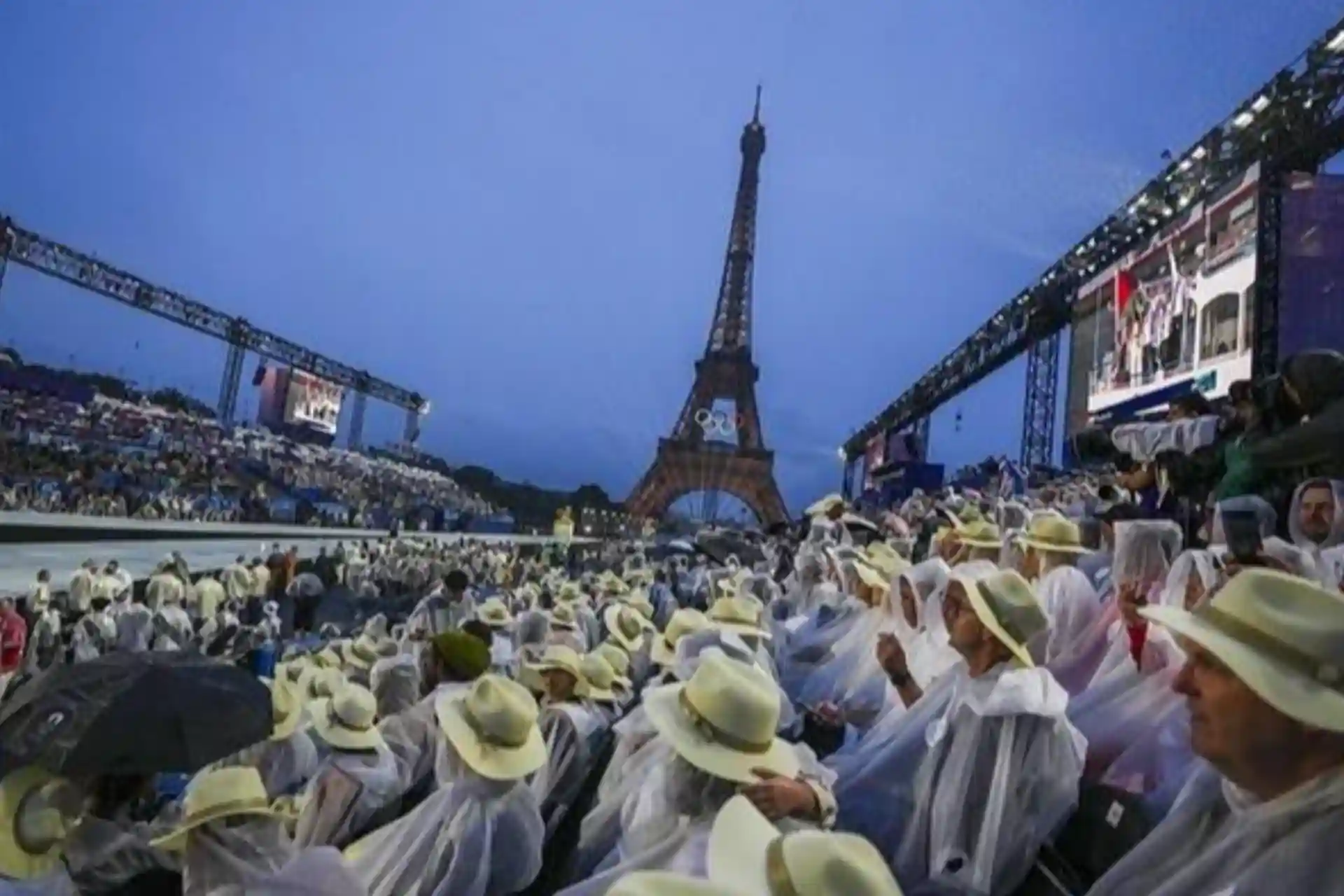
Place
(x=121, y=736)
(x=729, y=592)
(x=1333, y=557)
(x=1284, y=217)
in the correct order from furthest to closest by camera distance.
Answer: (x=1284, y=217), (x=729, y=592), (x=1333, y=557), (x=121, y=736)

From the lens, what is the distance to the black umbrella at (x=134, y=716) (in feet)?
9.94

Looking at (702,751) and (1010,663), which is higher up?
(1010,663)

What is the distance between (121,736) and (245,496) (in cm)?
3340

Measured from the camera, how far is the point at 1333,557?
13.0ft

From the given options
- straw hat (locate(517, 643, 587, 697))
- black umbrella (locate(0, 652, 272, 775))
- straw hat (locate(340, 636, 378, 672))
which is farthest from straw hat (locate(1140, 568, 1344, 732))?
straw hat (locate(340, 636, 378, 672))

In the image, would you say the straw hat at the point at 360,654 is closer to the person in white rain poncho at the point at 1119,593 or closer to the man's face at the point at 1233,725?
the person in white rain poncho at the point at 1119,593

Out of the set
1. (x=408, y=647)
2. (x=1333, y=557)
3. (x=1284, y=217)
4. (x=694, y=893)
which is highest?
(x=1284, y=217)

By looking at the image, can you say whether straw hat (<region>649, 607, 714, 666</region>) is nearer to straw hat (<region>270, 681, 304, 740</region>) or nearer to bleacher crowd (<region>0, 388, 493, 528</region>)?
straw hat (<region>270, 681, 304, 740</region>)

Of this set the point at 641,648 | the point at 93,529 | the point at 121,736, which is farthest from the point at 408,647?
the point at 93,529

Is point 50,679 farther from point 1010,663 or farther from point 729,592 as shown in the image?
point 729,592

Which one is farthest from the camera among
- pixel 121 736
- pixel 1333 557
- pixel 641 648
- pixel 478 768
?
pixel 641 648

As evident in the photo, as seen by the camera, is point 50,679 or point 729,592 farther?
point 729,592

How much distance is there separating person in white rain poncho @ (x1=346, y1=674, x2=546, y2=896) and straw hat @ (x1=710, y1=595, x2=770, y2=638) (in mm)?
2527

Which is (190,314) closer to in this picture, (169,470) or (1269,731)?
(169,470)
